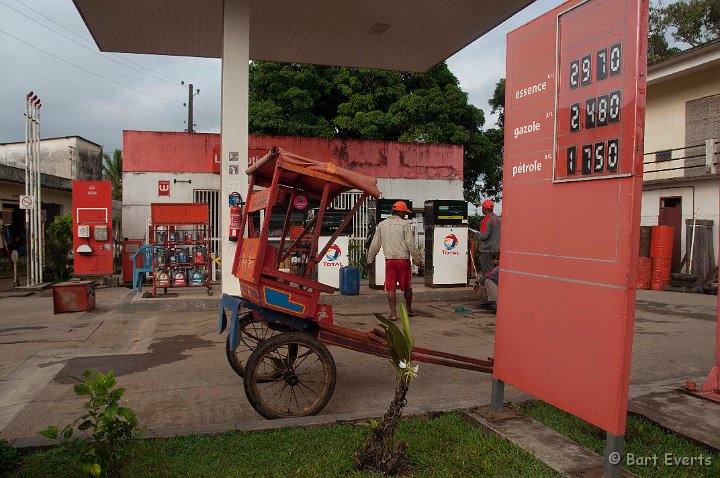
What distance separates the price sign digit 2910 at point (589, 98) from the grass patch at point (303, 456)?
6.16 ft

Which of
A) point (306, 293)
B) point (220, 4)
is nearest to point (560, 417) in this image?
point (306, 293)

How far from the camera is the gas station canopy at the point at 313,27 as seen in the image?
1167cm

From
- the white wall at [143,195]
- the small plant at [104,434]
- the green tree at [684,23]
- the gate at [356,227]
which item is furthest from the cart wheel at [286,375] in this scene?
the green tree at [684,23]

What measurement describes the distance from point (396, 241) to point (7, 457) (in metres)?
6.59

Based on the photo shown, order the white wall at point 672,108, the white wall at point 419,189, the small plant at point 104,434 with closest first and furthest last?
the small plant at point 104,434, the white wall at point 672,108, the white wall at point 419,189

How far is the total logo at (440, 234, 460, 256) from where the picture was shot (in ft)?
42.1

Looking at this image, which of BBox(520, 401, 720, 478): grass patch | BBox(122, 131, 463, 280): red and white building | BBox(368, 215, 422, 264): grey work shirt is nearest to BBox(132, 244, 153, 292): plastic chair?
BBox(122, 131, 463, 280): red and white building

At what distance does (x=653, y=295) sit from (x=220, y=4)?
12.3m

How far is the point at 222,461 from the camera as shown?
356cm

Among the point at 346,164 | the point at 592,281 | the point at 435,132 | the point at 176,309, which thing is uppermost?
the point at 435,132

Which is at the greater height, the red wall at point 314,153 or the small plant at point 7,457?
the red wall at point 314,153

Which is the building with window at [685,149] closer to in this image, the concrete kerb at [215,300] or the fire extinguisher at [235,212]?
the concrete kerb at [215,300]

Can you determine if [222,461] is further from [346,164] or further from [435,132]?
[435,132]

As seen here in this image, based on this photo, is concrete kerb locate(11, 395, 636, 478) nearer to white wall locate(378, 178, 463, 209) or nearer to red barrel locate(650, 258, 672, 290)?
red barrel locate(650, 258, 672, 290)
